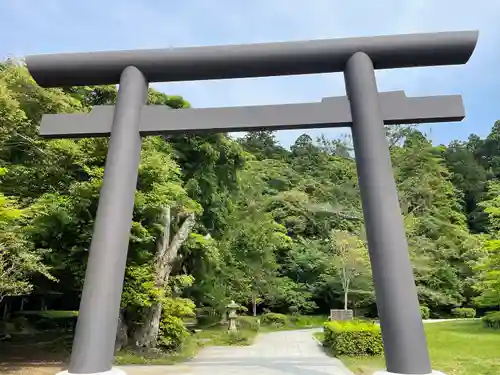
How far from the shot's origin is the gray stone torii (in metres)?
3.59

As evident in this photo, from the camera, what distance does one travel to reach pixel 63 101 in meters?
10.5

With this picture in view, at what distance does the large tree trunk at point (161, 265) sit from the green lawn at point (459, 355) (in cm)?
553

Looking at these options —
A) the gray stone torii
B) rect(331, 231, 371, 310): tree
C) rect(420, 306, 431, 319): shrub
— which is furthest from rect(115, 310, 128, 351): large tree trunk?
rect(420, 306, 431, 319): shrub

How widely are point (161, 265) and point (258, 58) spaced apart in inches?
389

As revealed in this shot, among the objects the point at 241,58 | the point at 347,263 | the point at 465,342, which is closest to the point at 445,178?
the point at 347,263

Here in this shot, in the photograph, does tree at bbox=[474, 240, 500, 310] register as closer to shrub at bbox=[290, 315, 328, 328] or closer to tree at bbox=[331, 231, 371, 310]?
tree at bbox=[331, 231, 371, 310]

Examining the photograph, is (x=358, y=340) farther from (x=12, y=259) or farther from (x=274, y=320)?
(x=274, y=320)

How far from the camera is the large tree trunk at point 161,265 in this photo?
1230 centimetres

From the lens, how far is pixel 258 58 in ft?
14.3

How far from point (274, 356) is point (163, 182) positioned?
19.2ft

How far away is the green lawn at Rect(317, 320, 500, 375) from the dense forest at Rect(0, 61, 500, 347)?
2.76 m

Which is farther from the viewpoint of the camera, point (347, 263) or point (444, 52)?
point (347, 263)

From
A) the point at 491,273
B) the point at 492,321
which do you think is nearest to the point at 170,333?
the point at 491,273

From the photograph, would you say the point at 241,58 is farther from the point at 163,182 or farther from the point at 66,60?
the point at 163,182
